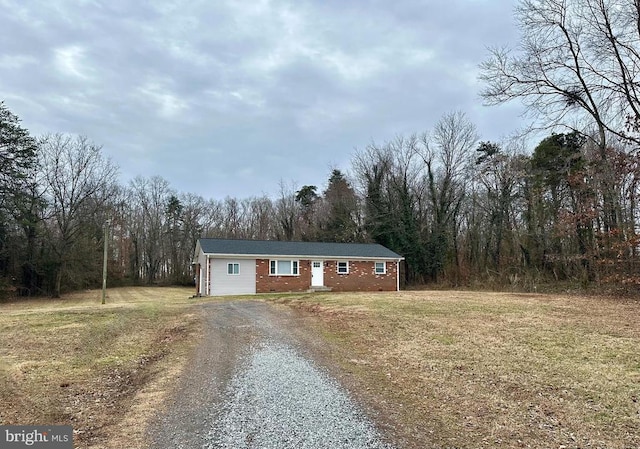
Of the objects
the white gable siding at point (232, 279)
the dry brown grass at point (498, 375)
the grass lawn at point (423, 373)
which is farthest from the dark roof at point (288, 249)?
the dry brown grass at point (498, 375)

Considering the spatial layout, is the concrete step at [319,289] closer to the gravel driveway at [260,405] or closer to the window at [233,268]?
the window at [233,268]

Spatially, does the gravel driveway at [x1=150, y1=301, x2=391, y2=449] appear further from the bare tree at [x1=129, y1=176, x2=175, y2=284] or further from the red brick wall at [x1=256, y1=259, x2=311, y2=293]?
the bare tree at [x1=129, y1=176, x2=175, y2=284]

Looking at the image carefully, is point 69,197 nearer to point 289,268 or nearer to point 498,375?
point 289,268

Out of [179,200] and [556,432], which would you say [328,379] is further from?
[179,200]

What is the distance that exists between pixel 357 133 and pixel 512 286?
55.1ft

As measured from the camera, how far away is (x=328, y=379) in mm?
6059

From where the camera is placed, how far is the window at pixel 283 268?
23.5 metres

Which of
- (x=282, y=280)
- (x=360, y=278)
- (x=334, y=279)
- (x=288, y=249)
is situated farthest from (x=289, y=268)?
(x=360, y=278)

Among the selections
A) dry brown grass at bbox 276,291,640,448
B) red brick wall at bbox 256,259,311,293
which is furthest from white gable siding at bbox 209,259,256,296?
dry brown grass at bbox 276,291,640,448

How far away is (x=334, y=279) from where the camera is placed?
24.8 m

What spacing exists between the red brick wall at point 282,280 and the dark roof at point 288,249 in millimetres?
631

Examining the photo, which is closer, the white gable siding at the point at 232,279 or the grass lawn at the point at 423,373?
the grass lawn at the point at 423,373

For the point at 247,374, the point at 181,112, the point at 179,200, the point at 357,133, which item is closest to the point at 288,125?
the point at 181,112

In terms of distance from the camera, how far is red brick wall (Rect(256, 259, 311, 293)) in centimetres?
2309
